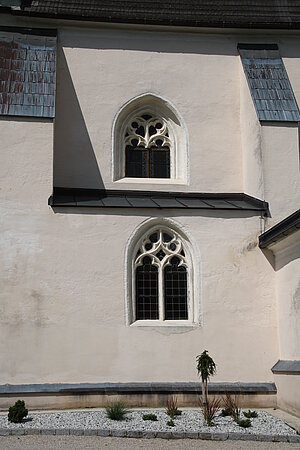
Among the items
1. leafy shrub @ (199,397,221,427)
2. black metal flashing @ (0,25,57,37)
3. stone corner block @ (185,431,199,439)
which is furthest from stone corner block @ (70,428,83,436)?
black metal flashing @ (0,25,57,37)

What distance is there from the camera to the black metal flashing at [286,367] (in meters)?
11.5

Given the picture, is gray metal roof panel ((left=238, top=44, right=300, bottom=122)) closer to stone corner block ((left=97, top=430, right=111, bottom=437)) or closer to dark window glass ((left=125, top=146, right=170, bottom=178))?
dark window glass ((left=125, top=146, right=170, bottom=178))

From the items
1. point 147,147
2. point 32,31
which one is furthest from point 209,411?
point 32,31

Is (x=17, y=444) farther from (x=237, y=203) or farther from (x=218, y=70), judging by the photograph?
(x=218, y=70)

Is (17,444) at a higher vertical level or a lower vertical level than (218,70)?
lower

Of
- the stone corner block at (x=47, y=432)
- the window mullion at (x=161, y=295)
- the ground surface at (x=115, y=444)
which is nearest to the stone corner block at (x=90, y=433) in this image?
the ground surface at (x=115, y=444)

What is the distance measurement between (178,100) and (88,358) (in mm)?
6609

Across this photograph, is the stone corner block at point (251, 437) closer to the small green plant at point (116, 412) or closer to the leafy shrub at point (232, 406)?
the leafy shrub at point (232, 406)

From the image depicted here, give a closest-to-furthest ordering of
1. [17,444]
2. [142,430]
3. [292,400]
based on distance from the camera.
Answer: [17,444] < [142,430] < [292,400]

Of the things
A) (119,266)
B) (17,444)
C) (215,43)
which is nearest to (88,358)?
(119,266)

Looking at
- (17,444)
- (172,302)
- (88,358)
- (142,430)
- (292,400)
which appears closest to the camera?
(17,444)

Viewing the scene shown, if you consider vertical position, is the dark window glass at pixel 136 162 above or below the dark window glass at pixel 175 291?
above

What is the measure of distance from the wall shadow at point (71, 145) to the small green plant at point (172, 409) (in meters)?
5.10

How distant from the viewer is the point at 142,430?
10.0 metres
